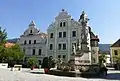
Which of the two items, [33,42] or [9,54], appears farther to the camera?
[33,42]

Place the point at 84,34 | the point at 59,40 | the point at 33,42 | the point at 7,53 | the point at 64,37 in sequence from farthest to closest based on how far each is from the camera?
the point at 33,42 < the point at 59,40 < the point at 64,37 < the point at 7,53 < the point at 84,34

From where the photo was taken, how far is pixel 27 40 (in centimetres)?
4991

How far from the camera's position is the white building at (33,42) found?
47.3 meters

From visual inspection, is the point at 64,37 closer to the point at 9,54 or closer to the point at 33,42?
the point at 33,42

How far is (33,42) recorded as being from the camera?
4897 centimetres

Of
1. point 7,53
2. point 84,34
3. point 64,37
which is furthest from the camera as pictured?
point 64,37

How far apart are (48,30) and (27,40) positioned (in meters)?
7.21

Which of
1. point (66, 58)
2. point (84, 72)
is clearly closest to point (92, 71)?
point (84, 72)

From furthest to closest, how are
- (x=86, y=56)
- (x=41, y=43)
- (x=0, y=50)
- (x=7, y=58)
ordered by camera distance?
(x=41, y=43)
(x=7, y=58)
(x=0, y=50)
(x=86, y=56)

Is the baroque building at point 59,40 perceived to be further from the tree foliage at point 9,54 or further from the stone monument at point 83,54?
the stone monument at point 83,54

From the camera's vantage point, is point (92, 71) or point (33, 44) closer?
point (92, 71)

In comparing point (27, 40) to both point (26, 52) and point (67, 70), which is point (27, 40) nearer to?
point (26, 52)

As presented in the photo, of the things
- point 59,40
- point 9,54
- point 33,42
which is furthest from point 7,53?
point 59,40

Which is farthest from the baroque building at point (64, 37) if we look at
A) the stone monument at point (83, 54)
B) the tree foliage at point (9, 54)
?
the stone monument at point (83, 54)
